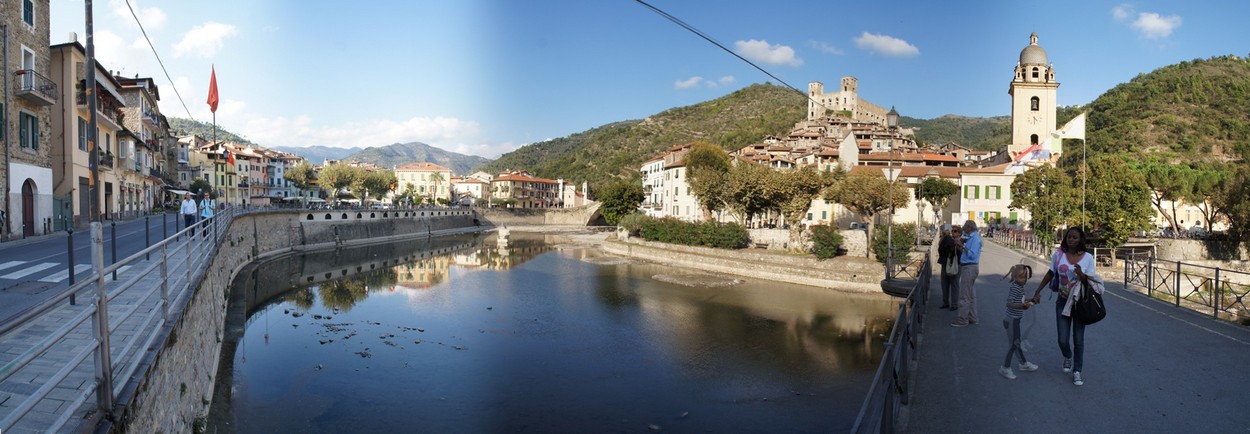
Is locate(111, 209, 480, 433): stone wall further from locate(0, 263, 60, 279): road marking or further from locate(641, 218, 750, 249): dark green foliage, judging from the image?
locate(641, 218, 750, 249): dark green foliage

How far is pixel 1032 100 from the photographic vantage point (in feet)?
161

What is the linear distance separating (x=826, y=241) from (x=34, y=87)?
3022 cm

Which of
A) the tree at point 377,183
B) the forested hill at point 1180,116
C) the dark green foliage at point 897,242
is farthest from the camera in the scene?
the tree at point 377,183

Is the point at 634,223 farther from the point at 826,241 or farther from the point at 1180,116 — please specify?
the point at 1180,116

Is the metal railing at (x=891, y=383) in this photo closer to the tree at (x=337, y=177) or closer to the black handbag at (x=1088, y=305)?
the black handbag at (x=1088, y=305)

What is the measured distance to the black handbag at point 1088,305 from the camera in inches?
218

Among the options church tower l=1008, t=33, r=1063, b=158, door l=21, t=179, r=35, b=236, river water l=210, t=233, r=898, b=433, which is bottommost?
river water l=210, t=233, r=898, b=433

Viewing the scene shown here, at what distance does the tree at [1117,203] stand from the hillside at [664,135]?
71.4 m

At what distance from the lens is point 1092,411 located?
5020mm

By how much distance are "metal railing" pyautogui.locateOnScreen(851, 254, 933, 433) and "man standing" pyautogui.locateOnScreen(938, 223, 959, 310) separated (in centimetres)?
262

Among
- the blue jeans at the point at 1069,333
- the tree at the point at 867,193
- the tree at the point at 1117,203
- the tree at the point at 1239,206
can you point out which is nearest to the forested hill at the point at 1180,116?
the tree at the point at 1239,206

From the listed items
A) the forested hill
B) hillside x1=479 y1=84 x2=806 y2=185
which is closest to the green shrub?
the forested hill

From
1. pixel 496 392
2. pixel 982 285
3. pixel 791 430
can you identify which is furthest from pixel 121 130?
pixel 982 285

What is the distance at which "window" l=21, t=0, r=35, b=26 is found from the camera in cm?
1666
